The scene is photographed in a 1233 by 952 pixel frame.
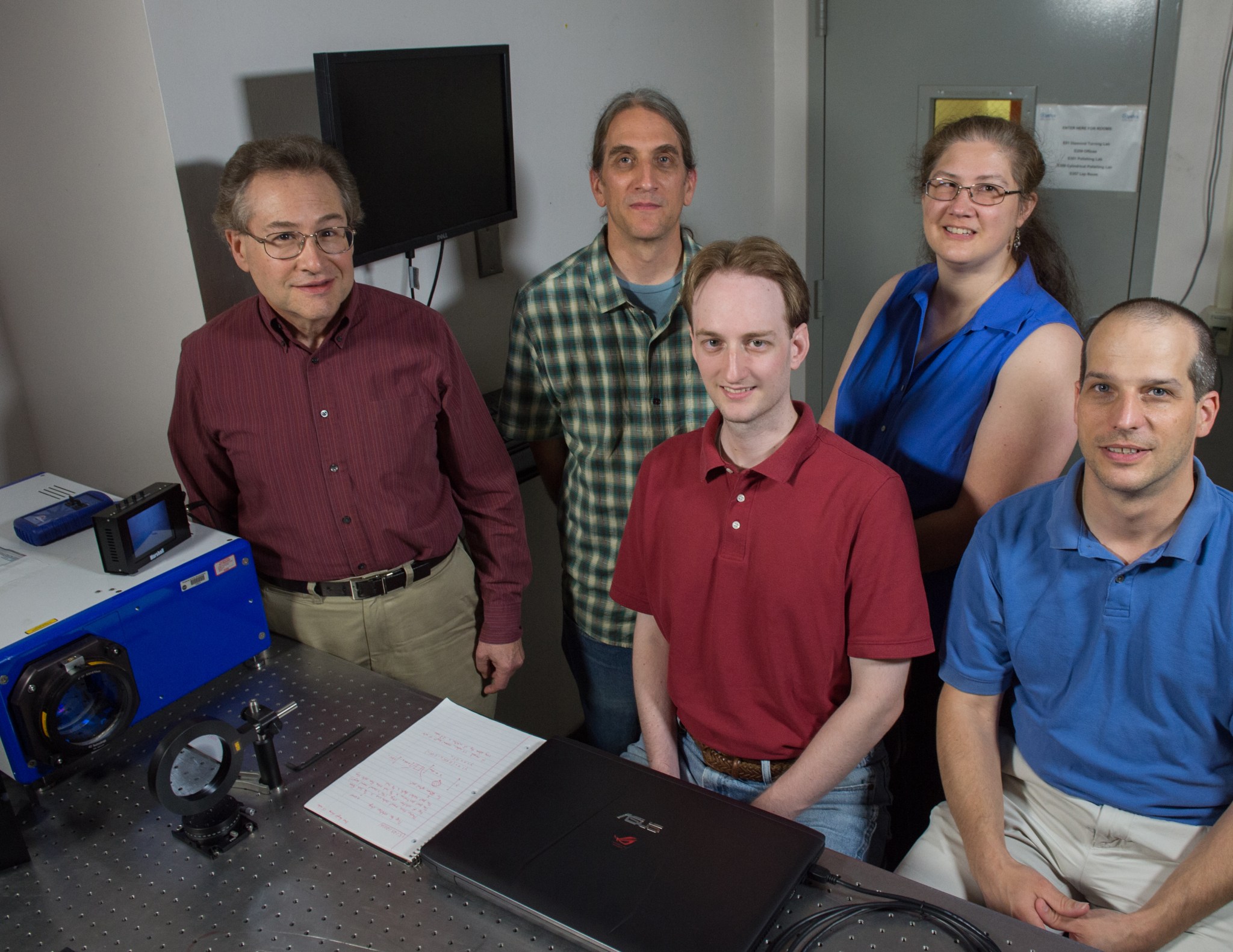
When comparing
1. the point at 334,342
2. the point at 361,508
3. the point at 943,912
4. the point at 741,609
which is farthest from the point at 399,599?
the point at 943,912

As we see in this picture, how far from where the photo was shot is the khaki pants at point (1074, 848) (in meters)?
1.41

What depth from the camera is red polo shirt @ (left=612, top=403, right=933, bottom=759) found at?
1.46 metres

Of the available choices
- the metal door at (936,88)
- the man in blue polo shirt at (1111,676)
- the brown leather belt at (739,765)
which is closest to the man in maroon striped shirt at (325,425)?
the brown leather belt at (739,765)

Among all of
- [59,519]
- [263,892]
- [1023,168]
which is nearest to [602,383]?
[1023,168]

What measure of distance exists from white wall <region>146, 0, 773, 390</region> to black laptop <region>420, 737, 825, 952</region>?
1.20m

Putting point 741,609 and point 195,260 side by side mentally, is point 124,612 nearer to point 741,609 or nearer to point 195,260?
point 195,260

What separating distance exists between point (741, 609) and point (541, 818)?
1.59 ft

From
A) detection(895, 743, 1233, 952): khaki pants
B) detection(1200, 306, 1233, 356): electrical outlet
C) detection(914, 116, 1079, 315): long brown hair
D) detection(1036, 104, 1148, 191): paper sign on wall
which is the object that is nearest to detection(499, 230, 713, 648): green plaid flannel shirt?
detection(914, 116, 1079, 315): long brown hair

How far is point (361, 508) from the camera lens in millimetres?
1728

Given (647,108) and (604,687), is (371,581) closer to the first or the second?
(604,687)

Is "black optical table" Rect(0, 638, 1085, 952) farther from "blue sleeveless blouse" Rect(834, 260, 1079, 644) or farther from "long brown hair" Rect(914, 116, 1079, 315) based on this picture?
"long brown hair" Rect(914, 116, 1079, 315)

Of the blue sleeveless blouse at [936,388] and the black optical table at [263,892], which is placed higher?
the blue sleeveless blouse at [936,388]

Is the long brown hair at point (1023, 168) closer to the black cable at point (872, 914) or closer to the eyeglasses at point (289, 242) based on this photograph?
the eyeglasses at point (289, 242)

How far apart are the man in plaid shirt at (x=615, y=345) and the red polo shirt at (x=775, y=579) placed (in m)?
0.33
